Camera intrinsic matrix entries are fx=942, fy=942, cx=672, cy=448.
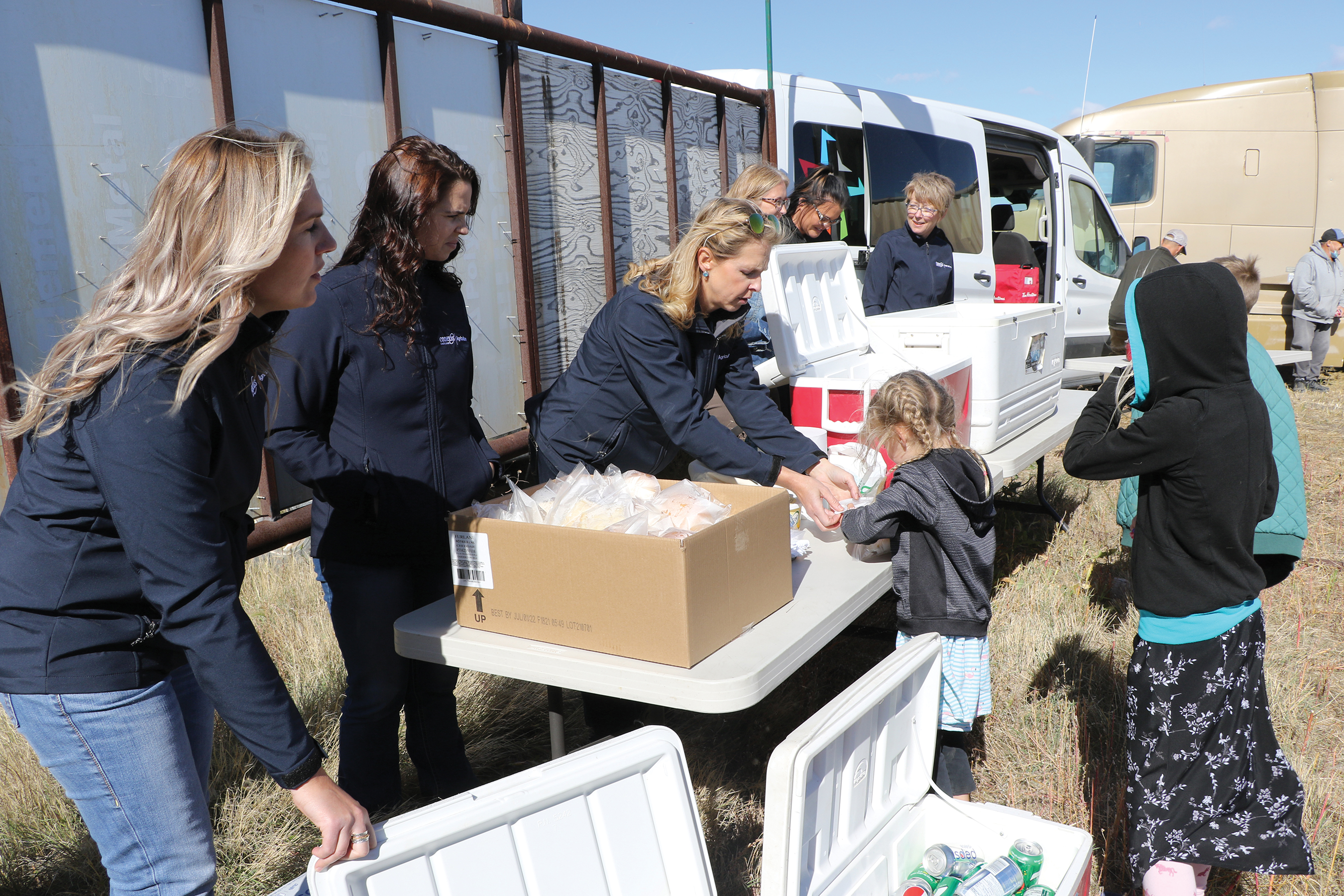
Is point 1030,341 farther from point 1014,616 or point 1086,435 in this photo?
point 1086,435

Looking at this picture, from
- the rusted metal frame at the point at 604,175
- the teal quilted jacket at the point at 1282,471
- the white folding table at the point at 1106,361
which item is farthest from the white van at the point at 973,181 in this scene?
the teal quilted jacket at the point at 1282,471

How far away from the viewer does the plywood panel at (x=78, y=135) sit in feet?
7.26

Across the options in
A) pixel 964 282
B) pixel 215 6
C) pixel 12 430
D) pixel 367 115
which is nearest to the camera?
pixel 12 430

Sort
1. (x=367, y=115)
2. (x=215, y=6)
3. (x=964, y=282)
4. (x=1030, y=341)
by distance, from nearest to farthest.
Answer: (x=215, y=6), (x=367, y=115), (x=1030, y=341), (x=964, y=282)

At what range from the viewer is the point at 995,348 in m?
3.44

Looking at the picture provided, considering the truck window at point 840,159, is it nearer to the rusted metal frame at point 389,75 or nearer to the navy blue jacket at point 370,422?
the rusted metal frame at point 389,75

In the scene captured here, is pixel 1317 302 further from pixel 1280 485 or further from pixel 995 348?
pixel 1280 485

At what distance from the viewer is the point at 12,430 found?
1.26 metres

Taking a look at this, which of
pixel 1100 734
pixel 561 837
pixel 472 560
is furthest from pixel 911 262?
pixel 561 837

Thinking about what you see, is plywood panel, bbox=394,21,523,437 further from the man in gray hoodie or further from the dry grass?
the man in gray hoodie

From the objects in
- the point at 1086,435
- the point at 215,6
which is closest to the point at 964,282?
the point at 1086,435

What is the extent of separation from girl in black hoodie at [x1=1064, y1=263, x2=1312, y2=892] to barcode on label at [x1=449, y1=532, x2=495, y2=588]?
4.55ft

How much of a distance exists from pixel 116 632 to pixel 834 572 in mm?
1519

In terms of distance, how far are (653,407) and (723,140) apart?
9.64 ft
